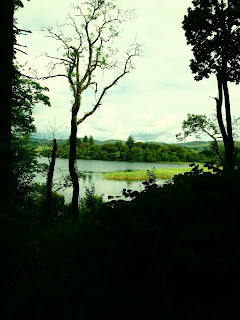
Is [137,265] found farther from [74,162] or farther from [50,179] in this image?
[74,162]

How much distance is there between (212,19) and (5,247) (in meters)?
15.1

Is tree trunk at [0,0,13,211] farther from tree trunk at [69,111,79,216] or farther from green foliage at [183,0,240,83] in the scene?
green foliage at [183,0,240,83]

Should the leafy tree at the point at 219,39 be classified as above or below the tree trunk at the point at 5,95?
above

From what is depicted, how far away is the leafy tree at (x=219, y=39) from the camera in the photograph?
12180 millimetres

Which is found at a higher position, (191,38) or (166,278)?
(191,38)

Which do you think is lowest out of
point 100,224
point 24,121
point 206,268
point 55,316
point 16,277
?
point 55,316

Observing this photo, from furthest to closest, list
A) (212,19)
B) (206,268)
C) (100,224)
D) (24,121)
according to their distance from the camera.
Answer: (212,19) < (24,121) < (100,224) < (206,268)

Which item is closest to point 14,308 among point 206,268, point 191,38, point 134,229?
point 134,229

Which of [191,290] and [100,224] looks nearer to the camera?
[191,290]

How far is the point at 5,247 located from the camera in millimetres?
2422

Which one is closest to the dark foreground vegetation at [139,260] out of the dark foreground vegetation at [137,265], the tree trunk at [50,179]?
the dark foreground vegetation at [137,265]

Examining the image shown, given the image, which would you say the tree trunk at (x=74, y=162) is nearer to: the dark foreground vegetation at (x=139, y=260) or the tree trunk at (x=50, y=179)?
the tree trunk at (x=50, y=179)

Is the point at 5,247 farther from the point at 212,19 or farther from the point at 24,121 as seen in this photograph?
the point at 212,19

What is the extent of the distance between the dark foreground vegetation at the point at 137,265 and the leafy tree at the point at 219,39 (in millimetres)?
10158
